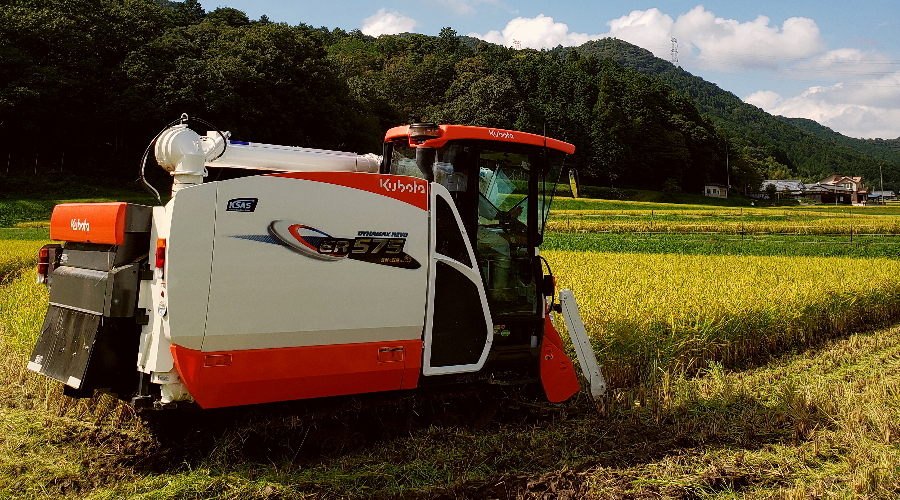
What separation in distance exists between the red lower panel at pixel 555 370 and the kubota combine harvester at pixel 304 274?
0.79 feet

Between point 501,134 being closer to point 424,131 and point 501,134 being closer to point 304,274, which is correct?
point 424,131

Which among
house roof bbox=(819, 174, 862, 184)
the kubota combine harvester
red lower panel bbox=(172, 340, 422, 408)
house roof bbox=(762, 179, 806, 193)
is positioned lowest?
red lower panel bbox=(172, 340, 422, 408)

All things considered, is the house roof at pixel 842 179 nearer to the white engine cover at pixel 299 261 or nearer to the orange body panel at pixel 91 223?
the white engine cover at pixel 299 261

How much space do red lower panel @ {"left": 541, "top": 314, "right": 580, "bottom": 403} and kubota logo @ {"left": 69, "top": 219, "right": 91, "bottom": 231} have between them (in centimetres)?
389

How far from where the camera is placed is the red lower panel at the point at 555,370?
252 inches

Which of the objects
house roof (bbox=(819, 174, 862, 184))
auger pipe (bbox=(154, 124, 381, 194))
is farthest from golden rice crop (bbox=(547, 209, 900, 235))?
house roof (bbox=(819, 174, 862, 184))

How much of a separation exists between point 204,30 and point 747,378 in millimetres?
54572

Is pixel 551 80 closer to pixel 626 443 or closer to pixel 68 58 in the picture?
pixel 68 58

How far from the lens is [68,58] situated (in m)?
44.8

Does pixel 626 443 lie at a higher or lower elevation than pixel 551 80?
lower

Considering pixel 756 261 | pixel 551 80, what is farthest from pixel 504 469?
pixel 551 80

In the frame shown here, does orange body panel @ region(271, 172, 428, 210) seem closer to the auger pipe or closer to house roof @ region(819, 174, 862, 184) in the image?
the auger pipe

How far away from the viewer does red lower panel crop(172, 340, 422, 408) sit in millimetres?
4520

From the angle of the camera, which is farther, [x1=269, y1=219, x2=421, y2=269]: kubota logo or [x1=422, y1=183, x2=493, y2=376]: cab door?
[x1=422, y1=183, x2=493, y2=376]: cab door
